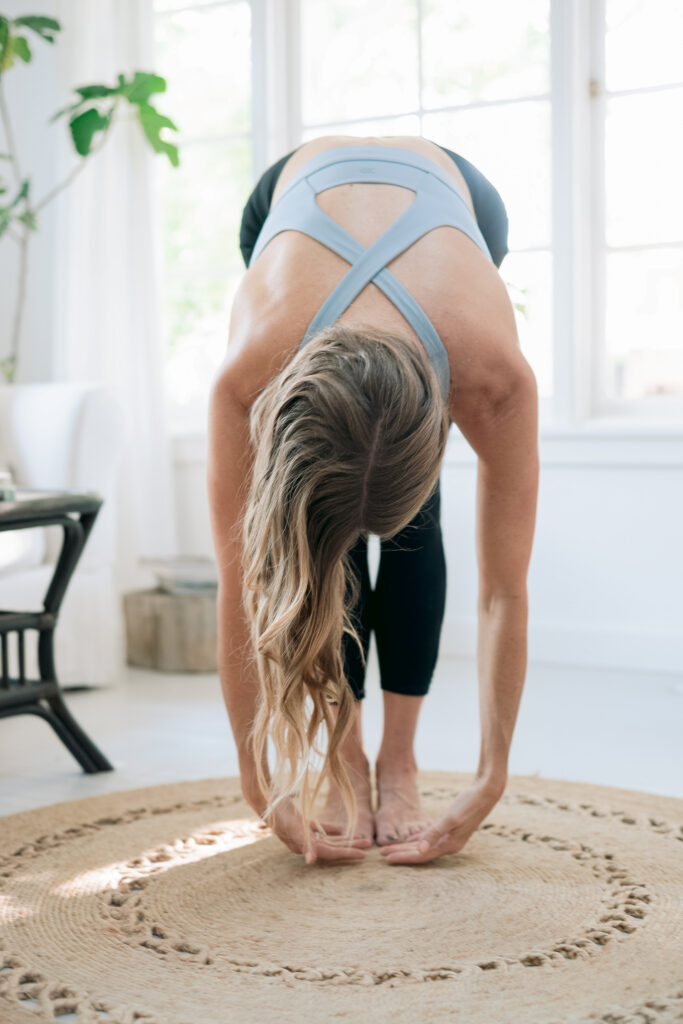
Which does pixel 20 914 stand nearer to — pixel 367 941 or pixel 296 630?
pixel 367 941

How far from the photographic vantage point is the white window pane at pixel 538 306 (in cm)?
336

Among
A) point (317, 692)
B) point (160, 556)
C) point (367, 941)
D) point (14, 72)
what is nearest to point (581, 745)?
point (367, 941)

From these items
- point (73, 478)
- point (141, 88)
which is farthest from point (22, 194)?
point (73, 478)

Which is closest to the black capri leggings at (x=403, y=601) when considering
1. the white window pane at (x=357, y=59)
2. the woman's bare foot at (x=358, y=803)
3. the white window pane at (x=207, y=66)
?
the woman's bare foot at (x=358, y=803)

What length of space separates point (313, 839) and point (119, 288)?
7.88ft

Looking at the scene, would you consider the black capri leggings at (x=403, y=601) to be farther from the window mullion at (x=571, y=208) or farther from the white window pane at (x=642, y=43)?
the white window pane at (x=642, y=43)

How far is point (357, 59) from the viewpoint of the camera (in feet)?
11.8

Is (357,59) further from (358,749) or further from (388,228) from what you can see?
(358,749)

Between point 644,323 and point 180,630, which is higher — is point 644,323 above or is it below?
above

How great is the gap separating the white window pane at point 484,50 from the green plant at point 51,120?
32.2 inches

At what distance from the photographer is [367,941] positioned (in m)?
1.45

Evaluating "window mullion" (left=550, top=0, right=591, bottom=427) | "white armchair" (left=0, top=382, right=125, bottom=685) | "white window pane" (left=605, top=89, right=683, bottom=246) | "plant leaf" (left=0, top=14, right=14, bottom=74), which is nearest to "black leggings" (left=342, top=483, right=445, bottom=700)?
"white armchair" (left=0, top=382, right=125, bottom=685)

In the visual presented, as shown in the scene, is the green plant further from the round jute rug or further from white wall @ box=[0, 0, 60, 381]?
the round jute rug

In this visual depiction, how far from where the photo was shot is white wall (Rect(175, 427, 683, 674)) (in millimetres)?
3145
